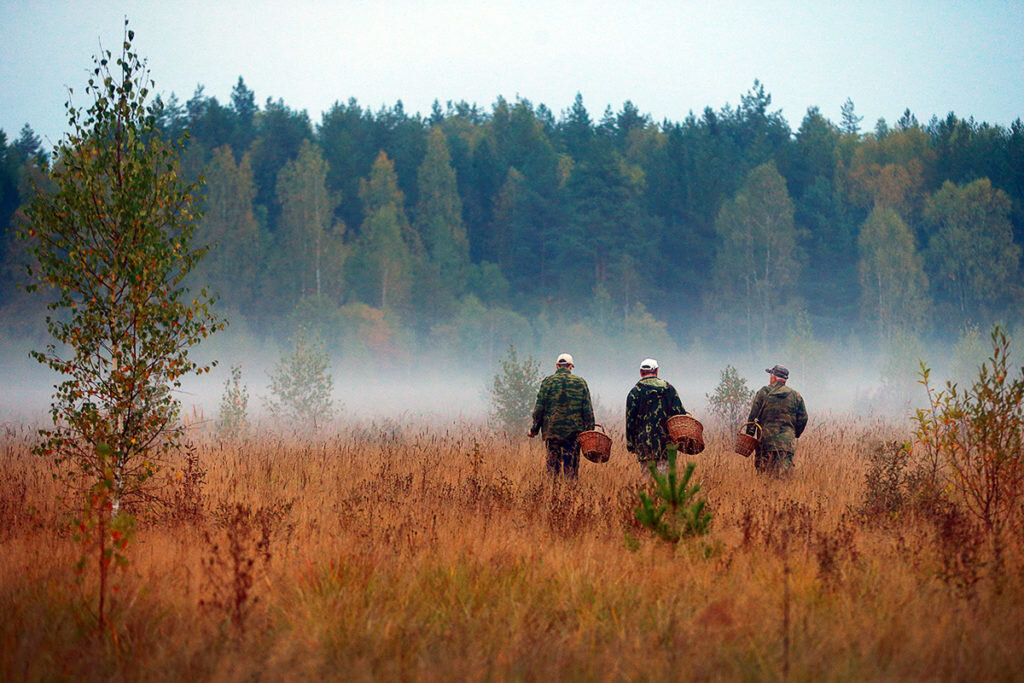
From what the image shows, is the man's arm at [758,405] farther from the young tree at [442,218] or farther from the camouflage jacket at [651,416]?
the young tree at [442,218]

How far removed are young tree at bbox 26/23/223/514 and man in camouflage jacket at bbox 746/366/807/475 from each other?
689 cm

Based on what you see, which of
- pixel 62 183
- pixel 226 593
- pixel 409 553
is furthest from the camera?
pixel 62 183

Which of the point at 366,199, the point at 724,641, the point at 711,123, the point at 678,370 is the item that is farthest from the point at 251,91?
the point at 724,641

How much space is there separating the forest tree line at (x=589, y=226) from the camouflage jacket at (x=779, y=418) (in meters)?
33.6

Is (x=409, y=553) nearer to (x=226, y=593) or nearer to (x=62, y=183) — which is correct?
(x=226, y=593)

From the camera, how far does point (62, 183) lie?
7043 millimetres

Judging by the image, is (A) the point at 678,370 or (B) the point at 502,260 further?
(B) the point at 502,260

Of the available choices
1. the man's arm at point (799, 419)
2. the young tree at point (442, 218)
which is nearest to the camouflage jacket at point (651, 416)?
the man's arm at point (799, 419)

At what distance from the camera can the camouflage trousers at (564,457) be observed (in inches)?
379

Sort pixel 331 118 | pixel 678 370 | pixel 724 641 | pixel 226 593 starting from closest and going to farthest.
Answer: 1. pixel 724 641
2. pixel 226 593
3. pixel 678 370
4. pixel 331 118

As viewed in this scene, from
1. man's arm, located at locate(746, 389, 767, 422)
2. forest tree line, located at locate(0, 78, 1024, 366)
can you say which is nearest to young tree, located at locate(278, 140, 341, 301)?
forest tree line, located at locate(0, 78, 1024, 366)

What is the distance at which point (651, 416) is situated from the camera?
9.38 m

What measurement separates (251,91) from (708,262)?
1703 inches

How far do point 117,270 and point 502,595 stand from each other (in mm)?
4599
